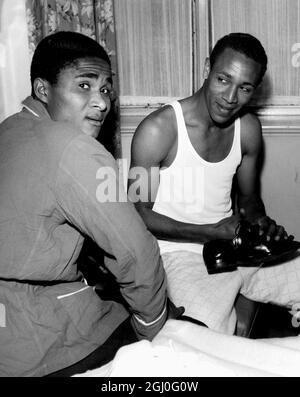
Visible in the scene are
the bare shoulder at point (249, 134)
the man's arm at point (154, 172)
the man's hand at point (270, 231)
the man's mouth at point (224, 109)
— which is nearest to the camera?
the man's hand at point (270, 231)

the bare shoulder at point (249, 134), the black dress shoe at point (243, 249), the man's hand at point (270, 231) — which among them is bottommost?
the black dress shoe at point (243, 249)

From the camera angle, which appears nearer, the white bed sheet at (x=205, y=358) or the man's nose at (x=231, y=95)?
the white bed sheet at (x=205, y=358)

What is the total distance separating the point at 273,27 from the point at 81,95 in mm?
1794

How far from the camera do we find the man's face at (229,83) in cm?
188

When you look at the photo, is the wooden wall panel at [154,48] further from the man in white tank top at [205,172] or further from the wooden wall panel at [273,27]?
the man in white tank top at [205,172]

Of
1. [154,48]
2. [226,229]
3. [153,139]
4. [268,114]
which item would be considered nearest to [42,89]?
[153,139]

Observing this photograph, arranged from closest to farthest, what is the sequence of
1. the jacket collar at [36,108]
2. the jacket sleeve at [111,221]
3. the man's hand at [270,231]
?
the jacket sleeve at [111,221]
the jacket collar at [36,108]
the man's hand at [270,231]

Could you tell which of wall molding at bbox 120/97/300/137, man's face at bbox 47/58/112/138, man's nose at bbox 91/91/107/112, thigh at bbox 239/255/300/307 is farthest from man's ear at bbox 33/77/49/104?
wall molding at bbox 120/97/300/137

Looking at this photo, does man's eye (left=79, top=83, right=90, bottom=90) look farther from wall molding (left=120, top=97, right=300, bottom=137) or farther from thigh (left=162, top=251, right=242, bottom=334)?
wall molding (left=120, top=97, right=300, bottom=137)

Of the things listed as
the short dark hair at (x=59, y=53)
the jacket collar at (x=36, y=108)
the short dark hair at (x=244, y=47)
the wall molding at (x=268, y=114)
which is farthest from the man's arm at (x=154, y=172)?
the wall molding at (x=268, y=114)

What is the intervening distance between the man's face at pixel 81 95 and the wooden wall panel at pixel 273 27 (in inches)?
63.0

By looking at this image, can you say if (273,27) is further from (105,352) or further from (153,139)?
(105,352)

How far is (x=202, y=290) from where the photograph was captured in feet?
5.44

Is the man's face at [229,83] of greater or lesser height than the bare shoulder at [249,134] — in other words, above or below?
above
